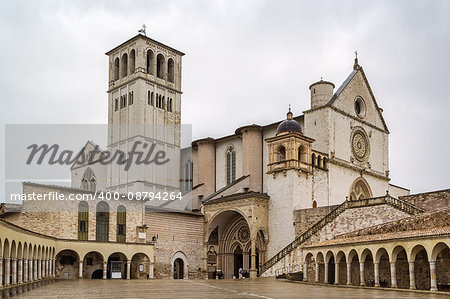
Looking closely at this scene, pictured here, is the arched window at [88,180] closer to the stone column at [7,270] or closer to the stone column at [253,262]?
the stone column at [253,262]

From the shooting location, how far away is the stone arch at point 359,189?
50938 millimetres

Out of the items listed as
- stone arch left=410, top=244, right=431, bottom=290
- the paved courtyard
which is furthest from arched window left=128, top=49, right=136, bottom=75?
stone arch left=410, top=244, right=431, bottom=290

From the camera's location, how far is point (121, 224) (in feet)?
147

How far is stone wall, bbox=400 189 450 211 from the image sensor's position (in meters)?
39.8

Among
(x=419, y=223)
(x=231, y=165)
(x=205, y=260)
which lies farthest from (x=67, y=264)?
(x=419, y=223)

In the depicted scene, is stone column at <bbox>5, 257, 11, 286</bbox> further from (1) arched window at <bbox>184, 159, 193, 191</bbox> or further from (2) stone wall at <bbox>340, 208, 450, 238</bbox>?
(1) arched window at <bbox>184, 159, 193, 191</bbox>

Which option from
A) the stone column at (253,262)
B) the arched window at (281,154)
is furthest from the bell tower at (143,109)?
the stone column at (253,262)

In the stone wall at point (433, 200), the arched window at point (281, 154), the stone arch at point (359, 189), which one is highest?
the arched window at point (281, 154)

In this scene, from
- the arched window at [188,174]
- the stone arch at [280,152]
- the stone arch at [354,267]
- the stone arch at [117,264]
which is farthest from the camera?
the arched window at [188,174]

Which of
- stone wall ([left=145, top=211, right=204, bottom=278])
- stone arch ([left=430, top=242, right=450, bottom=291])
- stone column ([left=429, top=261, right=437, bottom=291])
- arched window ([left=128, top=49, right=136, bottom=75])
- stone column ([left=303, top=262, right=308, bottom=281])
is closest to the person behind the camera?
stone column ([left=429, top=261, right=437, bottom=291])

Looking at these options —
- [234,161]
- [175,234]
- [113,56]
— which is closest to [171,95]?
[113,56]

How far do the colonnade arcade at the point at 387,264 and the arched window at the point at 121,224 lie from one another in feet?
44.6

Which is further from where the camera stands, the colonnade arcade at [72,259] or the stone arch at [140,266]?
the stone arch at [140,266]

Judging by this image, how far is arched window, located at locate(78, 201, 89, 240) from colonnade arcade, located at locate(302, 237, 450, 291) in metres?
15.0
